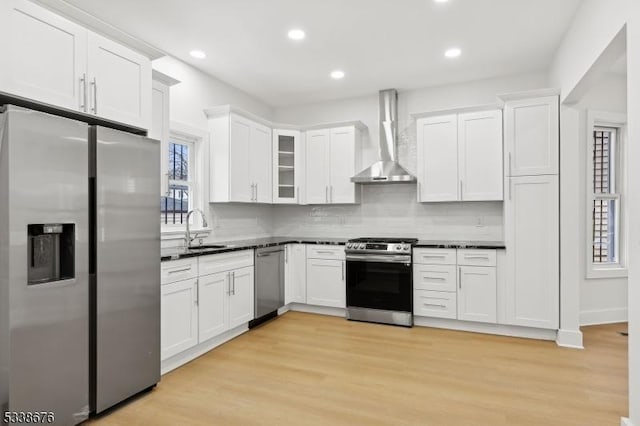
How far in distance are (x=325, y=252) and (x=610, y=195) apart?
11.7 ft

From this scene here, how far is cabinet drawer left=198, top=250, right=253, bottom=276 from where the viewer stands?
329cm

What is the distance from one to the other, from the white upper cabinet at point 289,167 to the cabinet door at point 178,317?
2.19m

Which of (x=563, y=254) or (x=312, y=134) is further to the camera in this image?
(x=312, y=134)

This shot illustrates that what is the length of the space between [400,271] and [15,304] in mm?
3398

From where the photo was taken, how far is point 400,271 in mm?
4191

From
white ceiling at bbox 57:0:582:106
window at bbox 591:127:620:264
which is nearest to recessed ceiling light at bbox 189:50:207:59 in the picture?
white ceiling at bbox 57:0:582:106

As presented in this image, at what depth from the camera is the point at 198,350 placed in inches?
130

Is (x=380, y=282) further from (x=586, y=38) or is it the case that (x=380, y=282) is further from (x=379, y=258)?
(x=586, y=38)

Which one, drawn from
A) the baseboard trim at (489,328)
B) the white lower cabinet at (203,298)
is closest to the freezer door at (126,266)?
the white lower cabinet at (203,298)

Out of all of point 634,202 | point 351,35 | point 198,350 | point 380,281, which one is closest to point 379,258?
point 380,281

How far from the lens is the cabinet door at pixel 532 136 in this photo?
12.0 ft

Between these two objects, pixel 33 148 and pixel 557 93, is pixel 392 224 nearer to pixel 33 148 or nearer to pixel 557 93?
pixel 557 93

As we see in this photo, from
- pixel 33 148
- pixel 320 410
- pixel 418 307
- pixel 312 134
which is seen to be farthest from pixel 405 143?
pixel 33 148

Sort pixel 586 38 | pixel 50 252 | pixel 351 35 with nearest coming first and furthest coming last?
pixel 50 252 < pixel 586 38 < pixel 351 35
